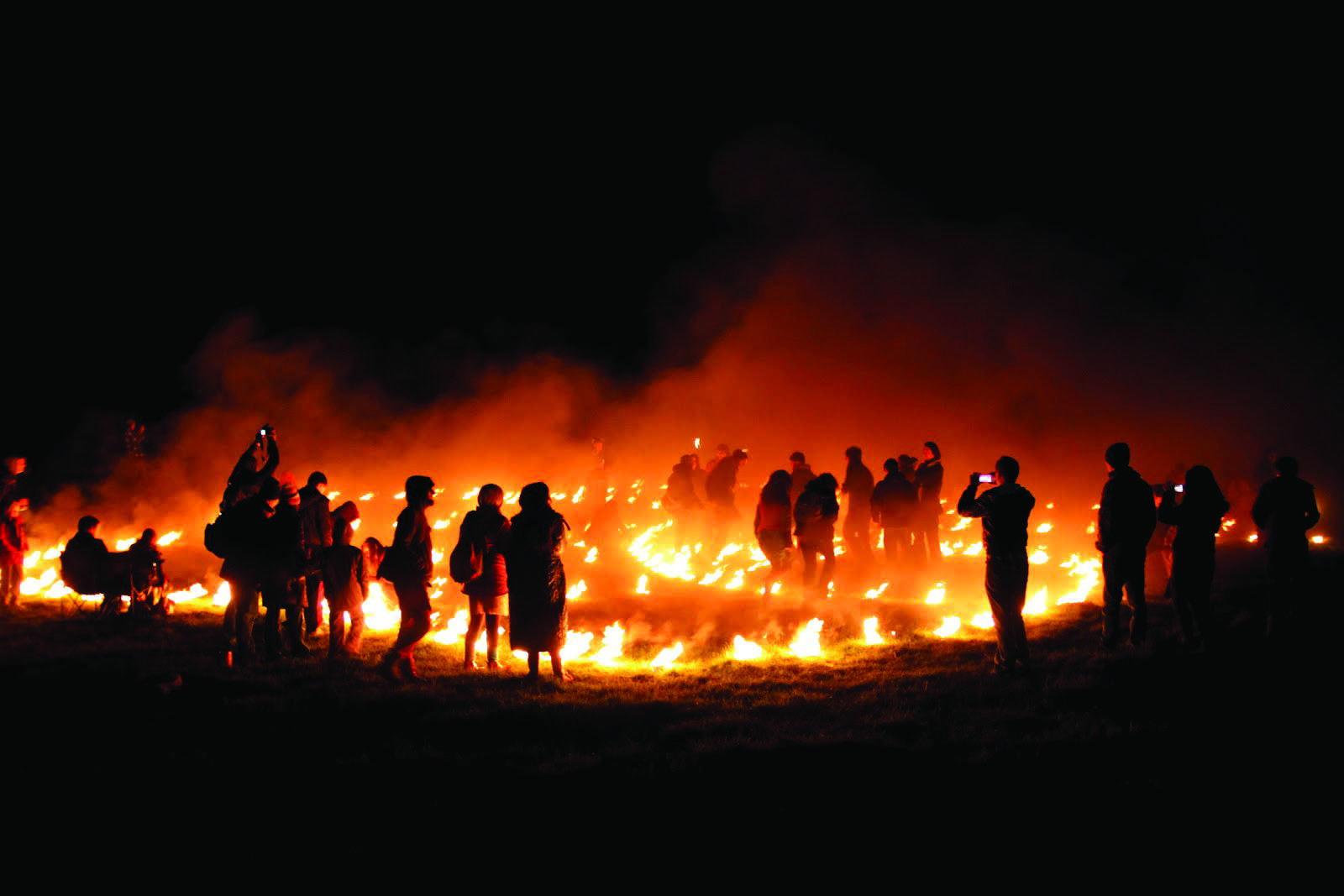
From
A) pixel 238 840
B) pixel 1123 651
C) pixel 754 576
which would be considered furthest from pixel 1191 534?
pixel 238 840

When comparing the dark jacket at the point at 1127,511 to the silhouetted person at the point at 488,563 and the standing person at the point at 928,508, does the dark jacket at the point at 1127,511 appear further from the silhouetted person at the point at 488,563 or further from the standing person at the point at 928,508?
the silhouetted person at the point at 488,563

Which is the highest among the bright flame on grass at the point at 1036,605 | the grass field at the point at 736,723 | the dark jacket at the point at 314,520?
the dark jacket at the point at 314,520

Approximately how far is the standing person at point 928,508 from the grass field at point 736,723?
2.89 meters

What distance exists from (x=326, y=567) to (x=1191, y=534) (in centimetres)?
830

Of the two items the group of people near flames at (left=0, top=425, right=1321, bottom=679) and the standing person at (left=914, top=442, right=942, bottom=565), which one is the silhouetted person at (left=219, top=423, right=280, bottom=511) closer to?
the group of people near flames at (left=0, top=425, right=1321, bottom=679)

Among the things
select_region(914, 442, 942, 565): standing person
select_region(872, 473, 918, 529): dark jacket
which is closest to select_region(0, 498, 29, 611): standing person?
select_region(872, 473, 918, 529): dark jacket

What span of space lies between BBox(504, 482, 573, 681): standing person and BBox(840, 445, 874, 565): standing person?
5.26 m

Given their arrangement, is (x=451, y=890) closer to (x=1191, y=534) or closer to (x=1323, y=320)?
(x=1191, y=534)

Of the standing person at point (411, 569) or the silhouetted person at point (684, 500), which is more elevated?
the silhouetted person at point (684, 500)

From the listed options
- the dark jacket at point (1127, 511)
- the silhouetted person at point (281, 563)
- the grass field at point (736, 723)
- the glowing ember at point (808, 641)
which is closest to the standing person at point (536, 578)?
the grass field at point (736, 723)

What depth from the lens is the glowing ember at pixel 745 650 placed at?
905 cm

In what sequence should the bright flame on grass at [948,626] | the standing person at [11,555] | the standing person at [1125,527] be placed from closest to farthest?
the standing person at [1125,527], the bright flame on grass at [948,626], the standing person at [11,555]

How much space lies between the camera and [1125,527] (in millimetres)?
7477

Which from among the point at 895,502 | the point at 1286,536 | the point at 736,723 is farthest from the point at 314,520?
the point at 1286,536
